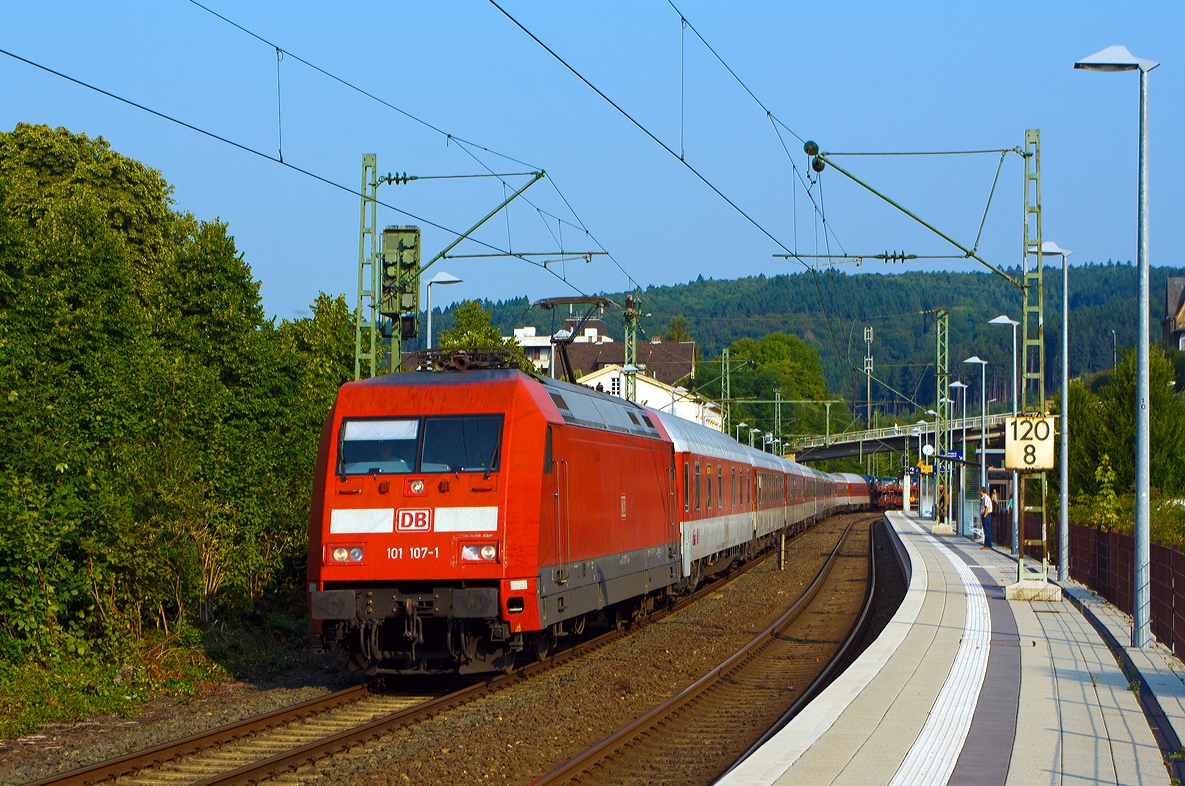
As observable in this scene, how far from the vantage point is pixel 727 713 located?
40.3 ft

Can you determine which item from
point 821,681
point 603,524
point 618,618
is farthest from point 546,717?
point 618,618

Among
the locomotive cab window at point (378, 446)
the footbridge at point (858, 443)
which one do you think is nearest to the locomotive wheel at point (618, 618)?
the locomotive cab window at point (378, 446)

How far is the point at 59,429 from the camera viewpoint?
Answer: 14.6 meters

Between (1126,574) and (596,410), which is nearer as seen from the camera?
(596,410)

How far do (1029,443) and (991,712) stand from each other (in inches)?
400

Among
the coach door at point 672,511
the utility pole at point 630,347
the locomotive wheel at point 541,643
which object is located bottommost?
the locomotive wheel at point 541,643

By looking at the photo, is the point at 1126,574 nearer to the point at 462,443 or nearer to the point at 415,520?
the point at 462,443

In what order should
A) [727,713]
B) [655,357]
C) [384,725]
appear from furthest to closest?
[655,357] < [727,713] < [384,725]

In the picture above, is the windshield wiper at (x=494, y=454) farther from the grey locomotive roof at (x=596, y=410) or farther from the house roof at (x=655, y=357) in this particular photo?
the house roof at (x=655, y=357)

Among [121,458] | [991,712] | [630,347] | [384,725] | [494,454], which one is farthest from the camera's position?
[630,347]

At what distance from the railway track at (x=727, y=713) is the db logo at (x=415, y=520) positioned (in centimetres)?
298

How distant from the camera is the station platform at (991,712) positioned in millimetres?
8070

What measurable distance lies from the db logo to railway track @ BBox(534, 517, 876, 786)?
9.78 ft

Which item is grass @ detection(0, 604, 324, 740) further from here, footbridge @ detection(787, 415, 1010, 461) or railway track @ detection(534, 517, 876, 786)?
footbridge @ detection(787, 415, 1010, 461)
